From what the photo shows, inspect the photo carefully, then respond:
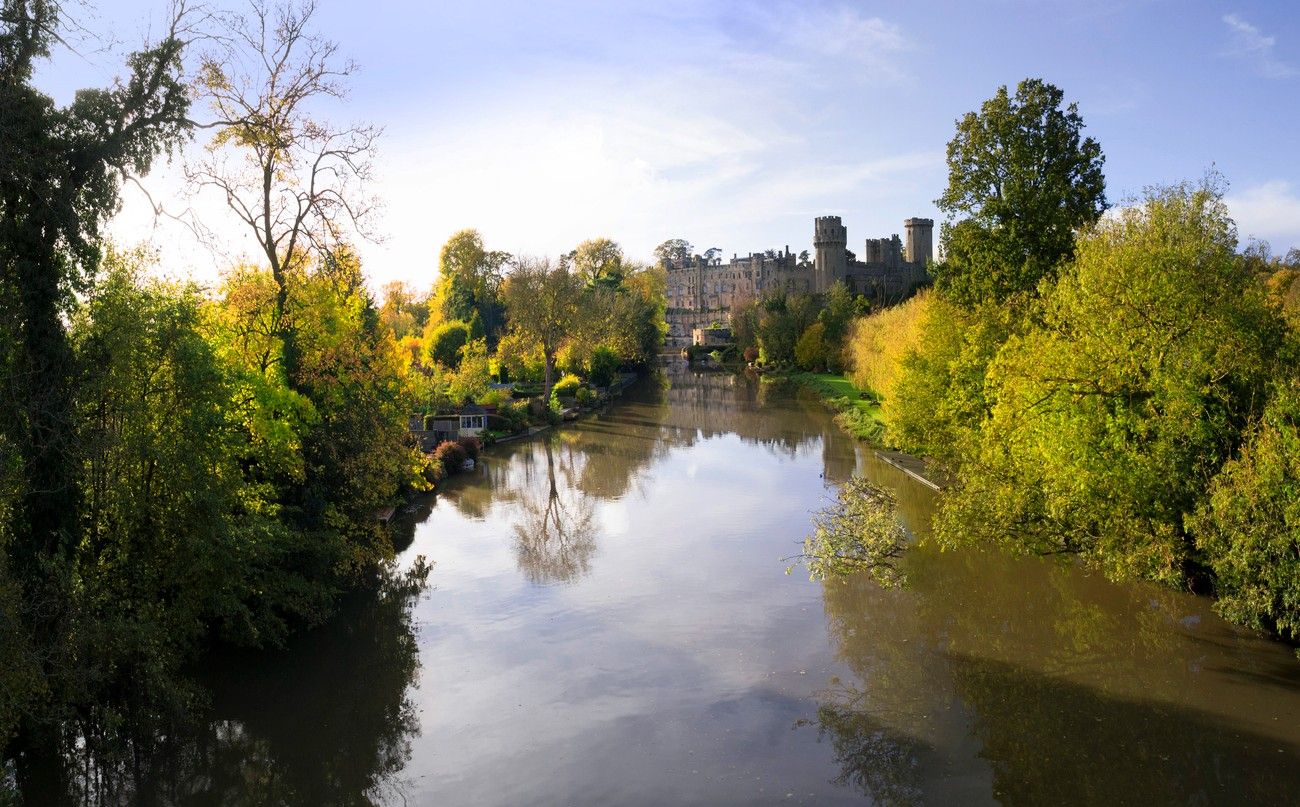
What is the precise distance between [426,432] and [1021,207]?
82.6 feet

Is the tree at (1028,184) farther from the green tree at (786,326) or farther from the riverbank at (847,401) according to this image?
the green tree at (786,326)

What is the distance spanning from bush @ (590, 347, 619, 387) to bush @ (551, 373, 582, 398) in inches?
238

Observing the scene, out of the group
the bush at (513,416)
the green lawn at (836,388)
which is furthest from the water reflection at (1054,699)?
the bush at (513,416)

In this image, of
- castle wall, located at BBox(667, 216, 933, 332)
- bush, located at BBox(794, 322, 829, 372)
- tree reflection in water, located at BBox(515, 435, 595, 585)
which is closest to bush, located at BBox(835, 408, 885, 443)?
tree reflection in water, located at BBox(515, 435, 595, 585)

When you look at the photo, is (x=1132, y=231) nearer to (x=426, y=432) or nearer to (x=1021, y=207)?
(x=1021, y=207)

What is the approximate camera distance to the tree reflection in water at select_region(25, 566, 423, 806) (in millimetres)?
12938

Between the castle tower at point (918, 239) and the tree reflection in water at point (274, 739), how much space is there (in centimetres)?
11701

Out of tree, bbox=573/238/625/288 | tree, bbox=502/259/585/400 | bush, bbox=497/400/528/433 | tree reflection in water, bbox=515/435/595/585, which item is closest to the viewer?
tree reflection in water, bbox=515/435/595/585

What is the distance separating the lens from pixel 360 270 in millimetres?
24359

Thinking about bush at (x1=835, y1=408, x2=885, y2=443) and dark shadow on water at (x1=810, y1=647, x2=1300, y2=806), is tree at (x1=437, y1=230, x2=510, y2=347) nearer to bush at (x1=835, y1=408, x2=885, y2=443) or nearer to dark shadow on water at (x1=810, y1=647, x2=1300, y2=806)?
bush at (x1=835, y1=408, x2=885, y2=443)

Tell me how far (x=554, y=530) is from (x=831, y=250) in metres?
99.2

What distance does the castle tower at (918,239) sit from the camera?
125375mm

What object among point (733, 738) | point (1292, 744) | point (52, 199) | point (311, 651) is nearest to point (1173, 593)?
point (1292, 744)

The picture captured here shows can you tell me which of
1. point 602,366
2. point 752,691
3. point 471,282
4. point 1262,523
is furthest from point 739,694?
point 471,282
